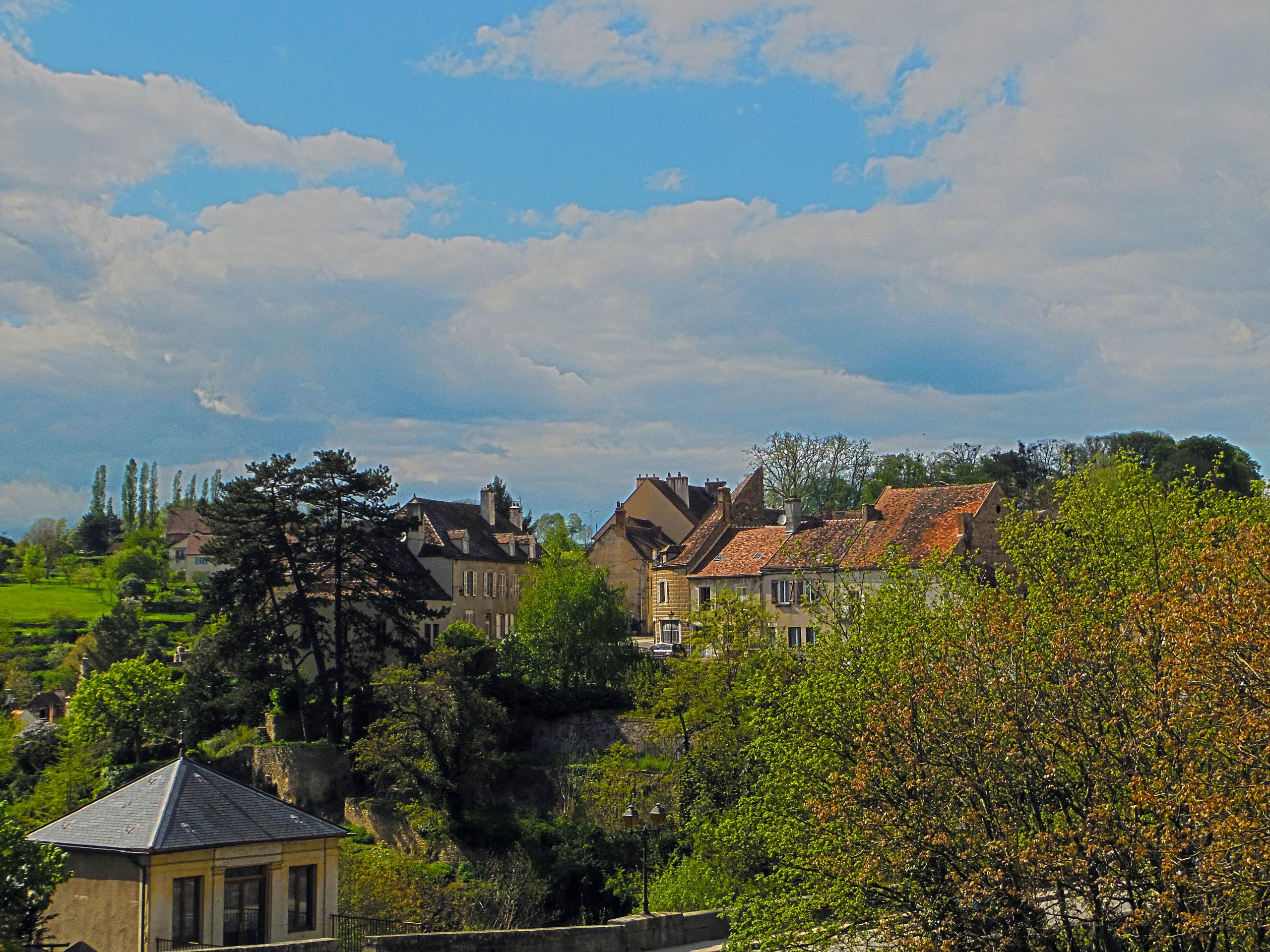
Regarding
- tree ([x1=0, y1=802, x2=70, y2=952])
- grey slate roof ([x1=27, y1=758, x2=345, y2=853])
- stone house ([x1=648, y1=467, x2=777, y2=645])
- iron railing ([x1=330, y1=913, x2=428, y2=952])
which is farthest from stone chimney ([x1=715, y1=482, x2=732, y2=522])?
tree ([x1=0, y1=802, x2=70, y2=952])

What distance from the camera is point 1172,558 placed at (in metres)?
16.6

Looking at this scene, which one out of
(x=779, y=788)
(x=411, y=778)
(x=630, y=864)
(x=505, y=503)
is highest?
(x=505, y=503)

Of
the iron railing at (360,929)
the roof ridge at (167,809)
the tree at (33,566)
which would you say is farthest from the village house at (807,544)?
the tree at (33,566)

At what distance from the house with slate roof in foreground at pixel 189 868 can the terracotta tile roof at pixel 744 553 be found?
36381 millimetres

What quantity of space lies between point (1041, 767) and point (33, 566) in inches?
4899

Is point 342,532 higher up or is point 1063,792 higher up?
point 342,532

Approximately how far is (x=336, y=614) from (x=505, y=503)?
36.5 meters

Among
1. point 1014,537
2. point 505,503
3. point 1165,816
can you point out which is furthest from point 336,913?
point 505,503

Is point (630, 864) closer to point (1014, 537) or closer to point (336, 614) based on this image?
point (336, 614)

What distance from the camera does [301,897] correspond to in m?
25.8

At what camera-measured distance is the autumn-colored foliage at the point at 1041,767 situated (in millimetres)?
13312

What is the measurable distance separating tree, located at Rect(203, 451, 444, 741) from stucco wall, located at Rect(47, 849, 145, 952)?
2631cm

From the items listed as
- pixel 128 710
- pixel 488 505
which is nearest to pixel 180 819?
pixel 128 710

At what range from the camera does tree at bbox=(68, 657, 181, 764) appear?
52438mm
